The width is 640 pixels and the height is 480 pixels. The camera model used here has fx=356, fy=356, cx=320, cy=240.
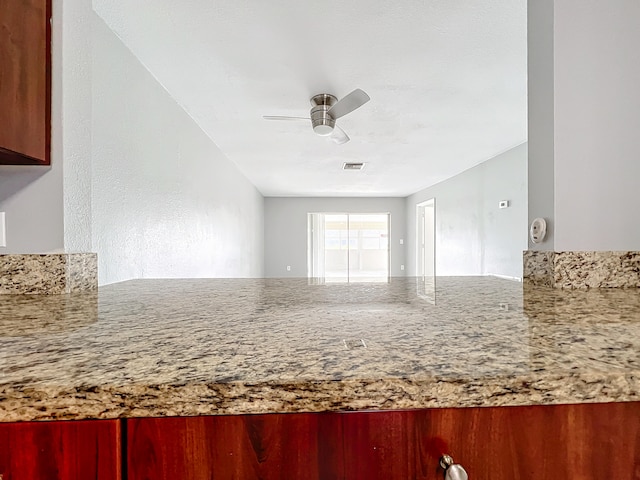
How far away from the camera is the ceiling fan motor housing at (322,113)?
2.62m

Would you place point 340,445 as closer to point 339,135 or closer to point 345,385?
point 345,385

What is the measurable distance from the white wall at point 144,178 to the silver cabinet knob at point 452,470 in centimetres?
170

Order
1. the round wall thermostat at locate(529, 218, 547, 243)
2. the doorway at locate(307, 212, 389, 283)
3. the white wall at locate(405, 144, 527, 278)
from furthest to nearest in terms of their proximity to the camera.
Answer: the doorway at locate(307, 212, 389, 283) < the white wall at locate(405, 144, 527, 278) < the round wall thermostat at locate(529, 218, 547, 243)

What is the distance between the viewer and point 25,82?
101cm

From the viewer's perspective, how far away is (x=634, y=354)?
0.48 meters

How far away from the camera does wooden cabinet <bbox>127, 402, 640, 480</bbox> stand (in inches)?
16.1

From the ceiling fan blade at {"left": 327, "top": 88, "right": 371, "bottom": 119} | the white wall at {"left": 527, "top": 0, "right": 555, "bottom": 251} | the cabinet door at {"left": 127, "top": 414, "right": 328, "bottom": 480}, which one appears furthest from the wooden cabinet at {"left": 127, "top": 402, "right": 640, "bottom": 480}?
the ceiling fan blade at {"left": 327, "top": 88, "right": 371, "bottom": 119}

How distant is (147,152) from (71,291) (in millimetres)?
1308

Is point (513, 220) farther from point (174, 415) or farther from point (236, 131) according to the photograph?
point (174, 415)

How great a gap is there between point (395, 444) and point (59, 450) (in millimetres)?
381

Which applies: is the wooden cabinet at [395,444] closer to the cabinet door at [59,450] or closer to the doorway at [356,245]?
the cabinet door at [59,450]

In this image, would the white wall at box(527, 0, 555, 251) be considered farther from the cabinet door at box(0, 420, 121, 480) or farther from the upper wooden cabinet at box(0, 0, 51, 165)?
the upper wooden cabinet at box(0, 0, 51, 165)

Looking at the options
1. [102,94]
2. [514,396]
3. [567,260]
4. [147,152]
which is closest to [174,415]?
[514,396]

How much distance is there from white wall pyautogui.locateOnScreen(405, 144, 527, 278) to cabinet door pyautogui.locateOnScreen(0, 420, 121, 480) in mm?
4324
